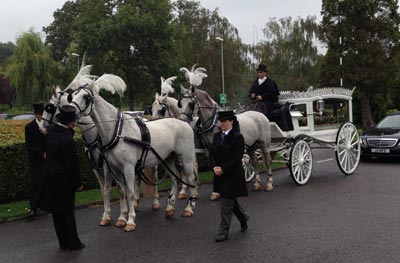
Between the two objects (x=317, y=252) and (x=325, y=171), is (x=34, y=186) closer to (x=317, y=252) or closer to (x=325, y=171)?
(x=317, y=252)

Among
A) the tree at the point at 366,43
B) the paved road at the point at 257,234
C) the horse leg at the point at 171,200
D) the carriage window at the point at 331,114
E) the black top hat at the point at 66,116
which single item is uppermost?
the tree at the point at 366,43

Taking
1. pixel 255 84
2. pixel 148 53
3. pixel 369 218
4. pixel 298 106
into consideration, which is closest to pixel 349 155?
pixel 298 106

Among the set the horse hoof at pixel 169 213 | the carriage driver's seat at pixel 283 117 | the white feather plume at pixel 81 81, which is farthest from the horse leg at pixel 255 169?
the white feather plume at pixel 81 81

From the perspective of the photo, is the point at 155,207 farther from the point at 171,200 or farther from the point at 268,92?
the point at 268,92

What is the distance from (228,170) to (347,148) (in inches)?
282

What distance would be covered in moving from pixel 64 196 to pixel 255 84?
253 inches

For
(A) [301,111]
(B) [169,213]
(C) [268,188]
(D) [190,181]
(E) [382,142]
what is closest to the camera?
(B) [169,213]

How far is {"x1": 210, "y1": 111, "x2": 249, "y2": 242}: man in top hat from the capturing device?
6.49 metres

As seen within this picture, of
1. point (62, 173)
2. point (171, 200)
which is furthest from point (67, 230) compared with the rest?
point (171, 200)

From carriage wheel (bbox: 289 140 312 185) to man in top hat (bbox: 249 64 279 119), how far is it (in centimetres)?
105

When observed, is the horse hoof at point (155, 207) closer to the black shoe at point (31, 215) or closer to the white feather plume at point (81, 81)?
the black shoe at point (31, 215)

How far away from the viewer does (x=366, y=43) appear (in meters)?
30.2

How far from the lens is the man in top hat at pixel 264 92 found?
1114 centimetres

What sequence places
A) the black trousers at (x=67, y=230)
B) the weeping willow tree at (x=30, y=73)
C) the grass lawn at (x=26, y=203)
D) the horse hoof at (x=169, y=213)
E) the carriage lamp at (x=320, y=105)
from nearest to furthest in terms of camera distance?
the black trousers at (x=67, y=230)
the horse hoof at (x=169, y=213)
the grass lawn at (x=26, y=203)
the carriage lamp at (x=320, y=105)
the weeping willow tree at (x=30, y=73)
